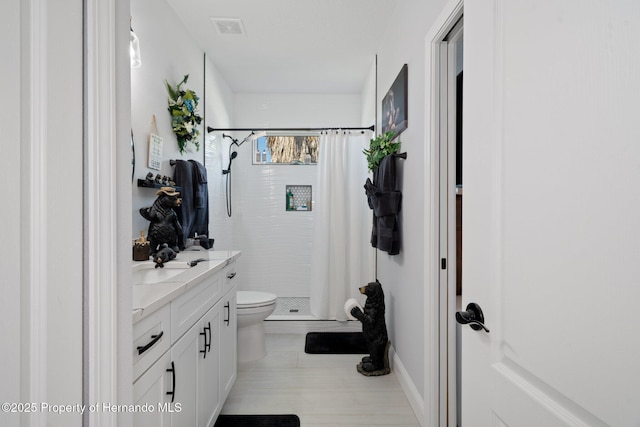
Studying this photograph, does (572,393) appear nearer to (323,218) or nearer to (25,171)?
(25,171)

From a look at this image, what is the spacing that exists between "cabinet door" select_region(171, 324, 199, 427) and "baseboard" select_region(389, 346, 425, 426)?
1170 millimetres

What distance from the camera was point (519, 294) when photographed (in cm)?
70

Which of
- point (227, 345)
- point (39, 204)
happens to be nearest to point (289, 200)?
point (227, 345)

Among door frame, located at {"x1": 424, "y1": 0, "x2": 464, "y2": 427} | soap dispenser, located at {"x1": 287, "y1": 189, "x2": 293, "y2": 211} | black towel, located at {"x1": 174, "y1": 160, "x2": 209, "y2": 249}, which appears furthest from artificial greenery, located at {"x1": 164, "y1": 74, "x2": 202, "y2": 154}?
door frame, located at {"x1": 424, "y1": 0, "x2": 464, "y2": 427}

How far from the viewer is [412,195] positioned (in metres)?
1.91

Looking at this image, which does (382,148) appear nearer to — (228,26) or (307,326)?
(228,26)

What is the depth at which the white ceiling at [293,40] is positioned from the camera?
2.23 m

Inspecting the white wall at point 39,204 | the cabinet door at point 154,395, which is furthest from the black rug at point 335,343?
the white wall at point 39,204

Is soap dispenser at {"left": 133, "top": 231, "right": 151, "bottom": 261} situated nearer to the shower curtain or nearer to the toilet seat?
the toilet seat

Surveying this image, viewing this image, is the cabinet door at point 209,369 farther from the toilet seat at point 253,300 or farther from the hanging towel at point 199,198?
the hanging towel at point 199,198

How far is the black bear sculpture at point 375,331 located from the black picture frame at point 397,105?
1.14m

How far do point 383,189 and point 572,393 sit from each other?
1644mm

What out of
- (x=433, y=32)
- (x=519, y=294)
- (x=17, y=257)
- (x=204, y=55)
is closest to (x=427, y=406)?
(x=519, y=294)

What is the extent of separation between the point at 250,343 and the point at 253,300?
0.34 m
